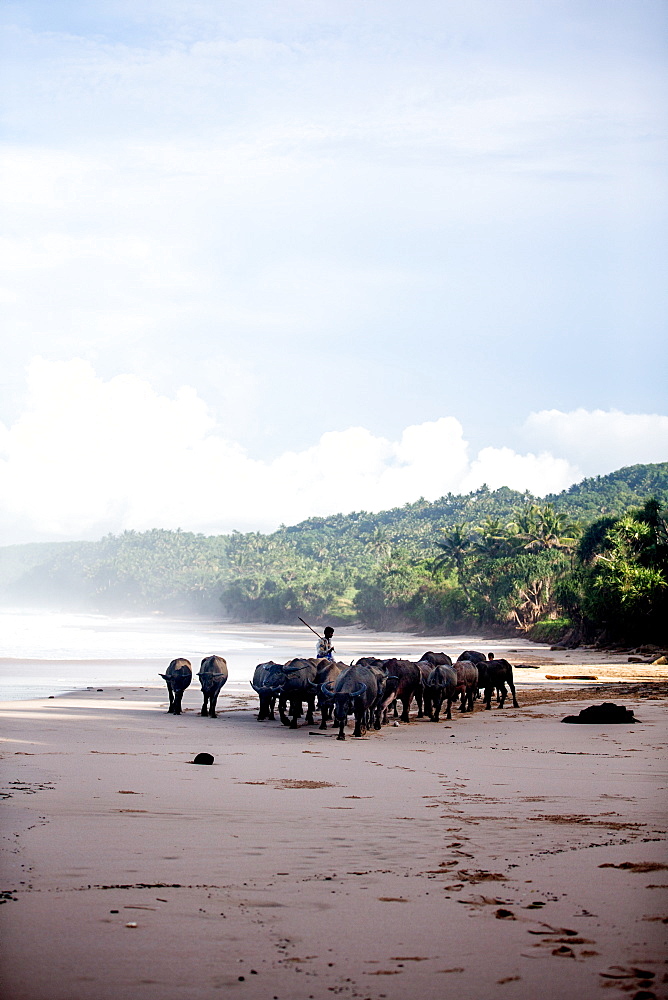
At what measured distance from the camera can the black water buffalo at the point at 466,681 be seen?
19.5 metres

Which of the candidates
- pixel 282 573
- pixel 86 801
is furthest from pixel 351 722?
pixel 282 573

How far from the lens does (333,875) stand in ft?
20.0

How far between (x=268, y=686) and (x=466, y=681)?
454cm

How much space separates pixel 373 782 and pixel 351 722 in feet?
26.1

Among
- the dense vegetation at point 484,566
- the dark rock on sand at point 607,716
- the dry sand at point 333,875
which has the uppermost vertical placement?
the dense vegetation at point 484,566

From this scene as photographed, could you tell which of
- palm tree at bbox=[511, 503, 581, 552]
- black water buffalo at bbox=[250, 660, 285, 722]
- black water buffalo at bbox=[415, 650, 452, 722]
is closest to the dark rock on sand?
black water buffalo at bbox=[415, 650, 452, 722]

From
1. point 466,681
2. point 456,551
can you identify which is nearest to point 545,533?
point 456,551

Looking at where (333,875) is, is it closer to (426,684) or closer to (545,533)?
(426,684)

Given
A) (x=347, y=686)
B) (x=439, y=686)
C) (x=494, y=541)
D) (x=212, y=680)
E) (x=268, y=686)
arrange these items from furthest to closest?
(x=494, y=541) < (x=212, y=680) < (x=439, y=686) < (x=268, y=686) < (x=347, y=686)

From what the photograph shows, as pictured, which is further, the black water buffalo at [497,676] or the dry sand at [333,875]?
the black water buffalo at [497,676]

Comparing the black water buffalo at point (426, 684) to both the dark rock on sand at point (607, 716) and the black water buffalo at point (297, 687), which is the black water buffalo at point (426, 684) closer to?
the black water buffalo at point (297, 687)

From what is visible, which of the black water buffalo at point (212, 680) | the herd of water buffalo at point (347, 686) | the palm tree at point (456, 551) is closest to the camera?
the herd of water buffalo at point (347, 686)

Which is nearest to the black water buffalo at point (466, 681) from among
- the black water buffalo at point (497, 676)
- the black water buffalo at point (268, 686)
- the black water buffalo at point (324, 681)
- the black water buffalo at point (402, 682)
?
the black water buffalo at point (497, 676)

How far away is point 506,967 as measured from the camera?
445 centimetres
